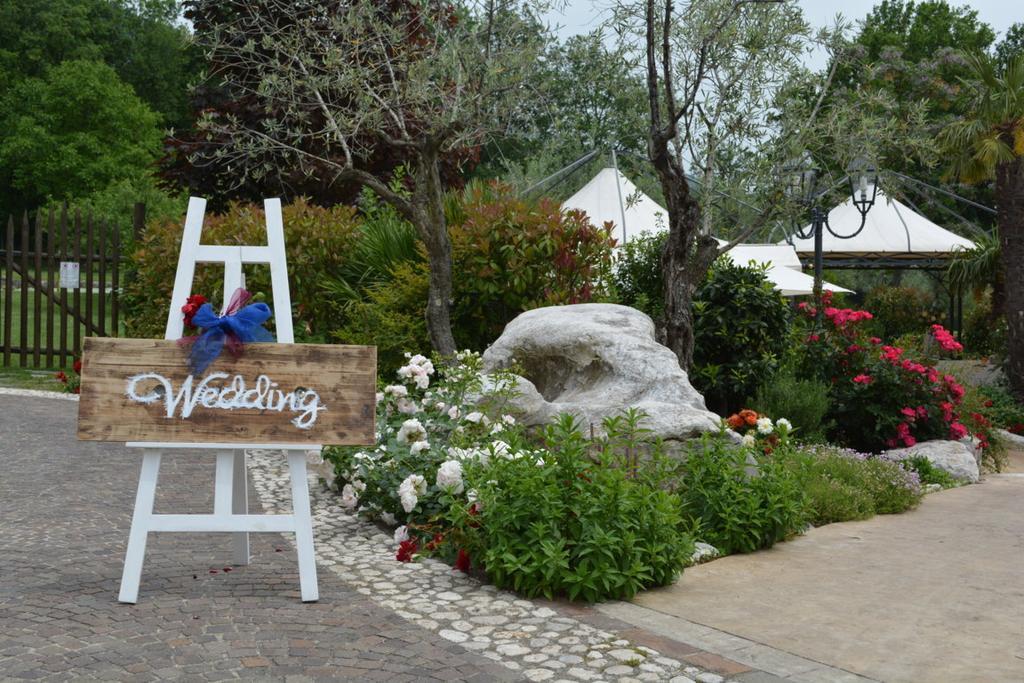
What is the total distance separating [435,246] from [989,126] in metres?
9.49

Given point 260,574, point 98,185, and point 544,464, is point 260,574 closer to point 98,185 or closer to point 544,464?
point 544,464

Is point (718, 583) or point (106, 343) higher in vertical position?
point (106, 343)

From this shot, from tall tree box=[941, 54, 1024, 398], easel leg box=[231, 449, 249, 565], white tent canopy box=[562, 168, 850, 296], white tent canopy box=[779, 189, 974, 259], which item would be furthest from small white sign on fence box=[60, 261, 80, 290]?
white tent canopy box=[779, 189, 974, 259]

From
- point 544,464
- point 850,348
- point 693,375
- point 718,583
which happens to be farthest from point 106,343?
point 850,348

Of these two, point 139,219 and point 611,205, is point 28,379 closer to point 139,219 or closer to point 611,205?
point 139,219

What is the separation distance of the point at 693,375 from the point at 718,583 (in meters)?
4.64

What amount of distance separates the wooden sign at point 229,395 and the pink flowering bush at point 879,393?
618 cm

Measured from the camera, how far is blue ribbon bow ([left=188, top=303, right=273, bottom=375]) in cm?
465

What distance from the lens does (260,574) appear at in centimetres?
507

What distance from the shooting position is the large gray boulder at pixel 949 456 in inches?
353

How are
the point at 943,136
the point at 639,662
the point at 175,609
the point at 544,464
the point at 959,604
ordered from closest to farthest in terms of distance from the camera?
1. the point at 639,662
2. the point at 175,609
3. the point at 959,604
4. the point at 544,464
5. the point at 943,136

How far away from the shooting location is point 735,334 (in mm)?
9664

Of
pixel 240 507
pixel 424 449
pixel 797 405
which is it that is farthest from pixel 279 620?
pixel 797 405

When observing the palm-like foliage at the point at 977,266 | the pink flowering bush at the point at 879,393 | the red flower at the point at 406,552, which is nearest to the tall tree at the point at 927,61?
the palm-like foliage at the point at 977,266
